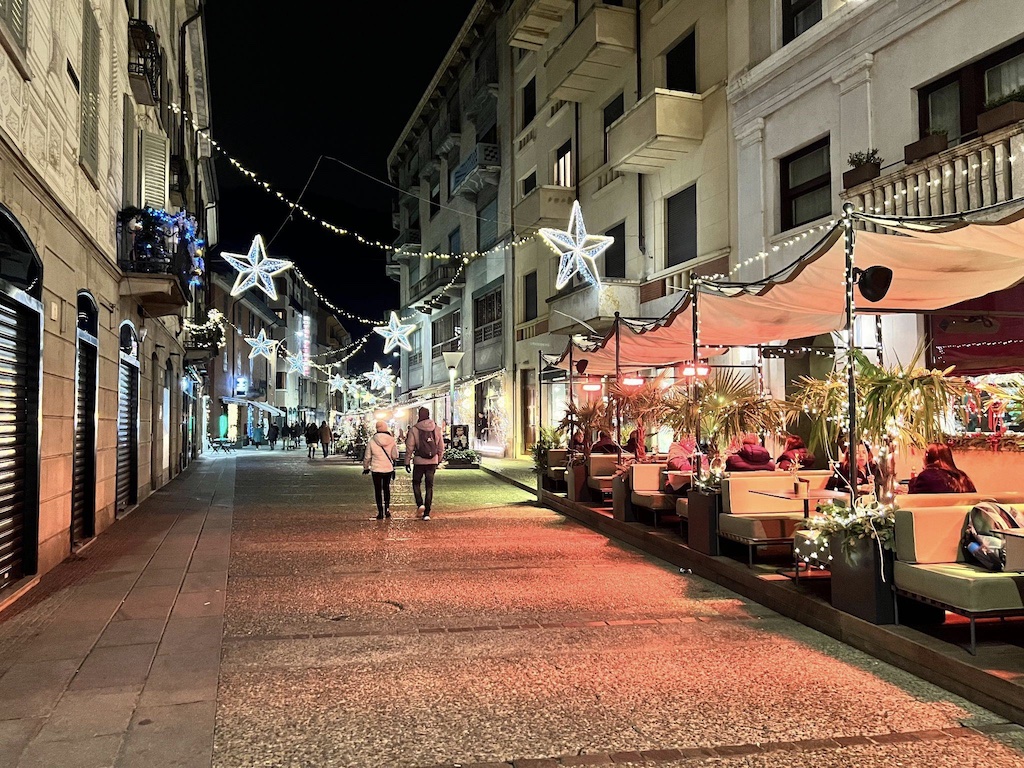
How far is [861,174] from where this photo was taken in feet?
40.4

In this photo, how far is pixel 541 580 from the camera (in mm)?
8102

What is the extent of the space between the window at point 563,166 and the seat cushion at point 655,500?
52.6 ft

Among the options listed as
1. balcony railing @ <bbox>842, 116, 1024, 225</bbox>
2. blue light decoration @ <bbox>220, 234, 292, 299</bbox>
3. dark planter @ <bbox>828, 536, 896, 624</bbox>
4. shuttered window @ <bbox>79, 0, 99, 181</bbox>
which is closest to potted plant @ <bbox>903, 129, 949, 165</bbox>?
balcony railing @ <bbox>842, 116, 1024, 225</bbox>

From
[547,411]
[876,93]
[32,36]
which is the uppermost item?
[876,93]

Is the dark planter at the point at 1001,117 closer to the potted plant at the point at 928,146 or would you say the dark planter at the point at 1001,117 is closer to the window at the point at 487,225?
the potted plant at the point at 928,146

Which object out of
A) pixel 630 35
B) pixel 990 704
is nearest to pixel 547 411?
pixel 630 35

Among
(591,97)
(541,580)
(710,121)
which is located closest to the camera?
(541,580)

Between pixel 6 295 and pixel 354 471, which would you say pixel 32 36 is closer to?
pixel 6 295

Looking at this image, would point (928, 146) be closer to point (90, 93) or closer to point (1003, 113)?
point (1003, 113)

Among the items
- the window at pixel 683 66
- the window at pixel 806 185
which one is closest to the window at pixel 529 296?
the window at pixel 683 66

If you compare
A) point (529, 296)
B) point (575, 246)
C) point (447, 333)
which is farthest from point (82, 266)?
point (447, 333)

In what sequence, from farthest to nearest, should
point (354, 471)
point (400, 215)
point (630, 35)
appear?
point (400, 215)
point (354, 471)
point (630, 35)

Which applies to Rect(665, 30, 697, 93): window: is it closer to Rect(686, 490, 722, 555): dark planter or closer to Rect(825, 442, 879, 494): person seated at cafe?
Rect(825, 442, 879, 494): person seated at cafe

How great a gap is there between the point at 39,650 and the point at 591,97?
68.6ft
